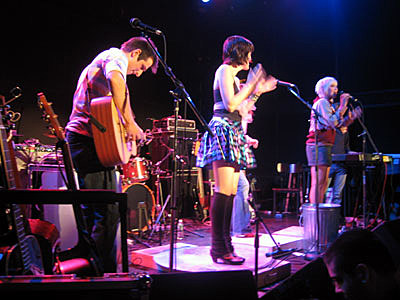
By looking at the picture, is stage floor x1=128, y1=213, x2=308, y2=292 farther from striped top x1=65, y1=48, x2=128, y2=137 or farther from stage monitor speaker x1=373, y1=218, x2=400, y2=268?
striped top x1=65, y1=48, x2=128, y2=137

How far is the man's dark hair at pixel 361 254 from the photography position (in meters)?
1.31

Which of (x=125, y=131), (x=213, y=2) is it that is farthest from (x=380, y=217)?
(x=125, y=131)

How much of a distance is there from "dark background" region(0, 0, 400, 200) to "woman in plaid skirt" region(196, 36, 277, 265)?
4151mm

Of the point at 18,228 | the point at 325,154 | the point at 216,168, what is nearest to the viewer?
the point at 18,228

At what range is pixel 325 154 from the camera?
4.74 meters

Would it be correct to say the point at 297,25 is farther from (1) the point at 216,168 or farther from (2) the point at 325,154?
(1) the point at 216,168

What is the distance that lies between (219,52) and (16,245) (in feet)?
27.6

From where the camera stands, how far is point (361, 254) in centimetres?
134

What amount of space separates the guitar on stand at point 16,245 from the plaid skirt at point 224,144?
1.55 m

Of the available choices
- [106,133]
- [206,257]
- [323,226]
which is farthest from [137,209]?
[106,133]

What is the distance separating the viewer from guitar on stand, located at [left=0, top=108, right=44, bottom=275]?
172 centimetres

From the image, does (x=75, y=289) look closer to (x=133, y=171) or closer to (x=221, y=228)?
(x=221, y=228)

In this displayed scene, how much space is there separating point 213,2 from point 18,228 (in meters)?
7.84

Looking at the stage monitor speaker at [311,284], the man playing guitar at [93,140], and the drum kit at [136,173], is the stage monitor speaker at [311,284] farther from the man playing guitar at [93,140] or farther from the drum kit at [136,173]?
the drum kit at [136,173]
